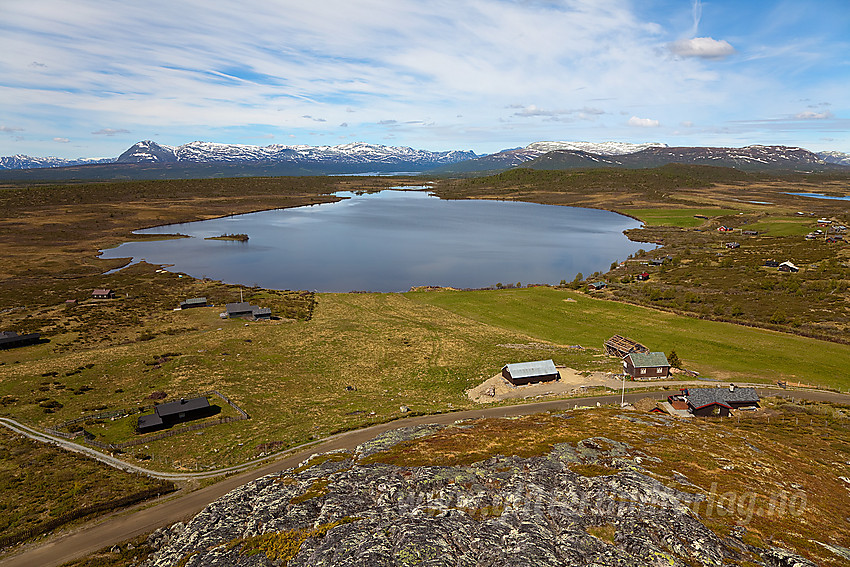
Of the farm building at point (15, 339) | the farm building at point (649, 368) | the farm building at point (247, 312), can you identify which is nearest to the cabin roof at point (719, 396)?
the farm building at point (649, 368)

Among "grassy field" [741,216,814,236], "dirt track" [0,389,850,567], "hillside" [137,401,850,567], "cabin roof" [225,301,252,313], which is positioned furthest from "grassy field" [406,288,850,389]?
"grassy field" [741,216,814,236]

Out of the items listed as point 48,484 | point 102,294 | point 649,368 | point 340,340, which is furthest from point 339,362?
point 102,294

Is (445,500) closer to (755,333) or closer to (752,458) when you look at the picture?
(752,458)

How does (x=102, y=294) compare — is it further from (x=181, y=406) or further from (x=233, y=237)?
(x=233, y=237)

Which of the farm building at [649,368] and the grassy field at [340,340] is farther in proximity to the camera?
the farm building at [649,368]

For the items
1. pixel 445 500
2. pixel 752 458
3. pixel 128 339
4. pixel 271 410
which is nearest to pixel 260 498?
pixel 445 500

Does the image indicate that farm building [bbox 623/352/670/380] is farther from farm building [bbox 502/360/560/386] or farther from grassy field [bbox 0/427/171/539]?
grassy field [bbox 0/427/171/539]

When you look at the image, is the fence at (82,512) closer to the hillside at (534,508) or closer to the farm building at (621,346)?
the hillside at (534,508)
